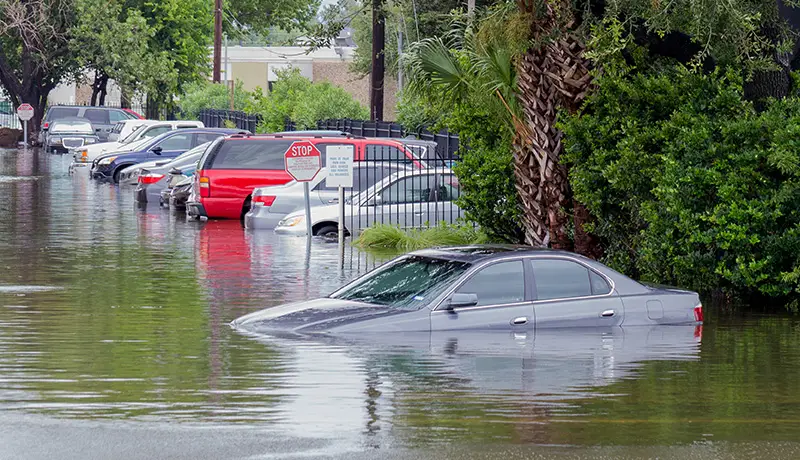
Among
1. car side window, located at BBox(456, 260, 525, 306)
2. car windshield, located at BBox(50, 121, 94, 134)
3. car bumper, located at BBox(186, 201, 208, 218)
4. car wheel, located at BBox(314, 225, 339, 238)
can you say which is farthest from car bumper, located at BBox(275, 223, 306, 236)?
car windshield, located at BBox(50, 121, 94, 134)

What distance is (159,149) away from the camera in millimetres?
38719

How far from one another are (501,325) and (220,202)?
53.4ft

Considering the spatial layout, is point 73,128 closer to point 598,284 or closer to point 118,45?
point 118,45

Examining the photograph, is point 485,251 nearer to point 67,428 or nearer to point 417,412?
point 417,412

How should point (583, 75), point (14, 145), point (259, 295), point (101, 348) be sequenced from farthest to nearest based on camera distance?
1. point (14, 145)
2. point (583, 75)
3. point (259, 295)
4. point (101, 348)

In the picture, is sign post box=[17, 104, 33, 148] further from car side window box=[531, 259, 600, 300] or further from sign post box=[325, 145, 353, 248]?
car side window box=[531, 259, 600, 300]

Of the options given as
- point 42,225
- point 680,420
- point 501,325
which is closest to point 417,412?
point 680,420

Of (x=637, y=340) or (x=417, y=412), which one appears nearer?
(x=417, y=412)

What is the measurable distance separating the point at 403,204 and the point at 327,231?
1.74 meters

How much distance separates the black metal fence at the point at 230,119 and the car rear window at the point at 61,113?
609 cm

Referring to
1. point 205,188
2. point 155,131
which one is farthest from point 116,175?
point 205,188

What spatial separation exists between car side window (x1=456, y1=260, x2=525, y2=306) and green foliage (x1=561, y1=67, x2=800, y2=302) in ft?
11.6

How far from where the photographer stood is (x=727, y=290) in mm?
16797

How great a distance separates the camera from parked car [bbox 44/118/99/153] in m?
58.6
